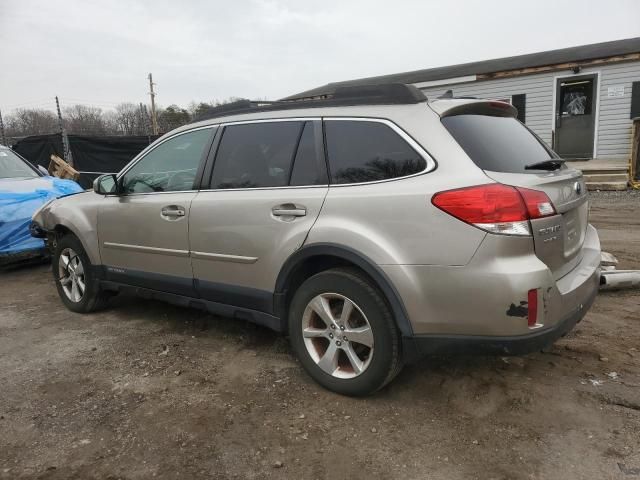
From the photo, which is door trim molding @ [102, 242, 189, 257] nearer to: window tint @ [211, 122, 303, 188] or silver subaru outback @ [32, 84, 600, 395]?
silver subaru outback @ [32, 84, 600, 395]

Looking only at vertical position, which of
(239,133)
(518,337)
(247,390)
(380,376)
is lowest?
(247,390)

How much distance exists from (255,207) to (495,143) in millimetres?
1523

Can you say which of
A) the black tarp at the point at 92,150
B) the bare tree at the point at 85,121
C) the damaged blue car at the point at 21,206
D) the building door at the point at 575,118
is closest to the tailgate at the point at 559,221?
the damaged blue car at the point at 21,206

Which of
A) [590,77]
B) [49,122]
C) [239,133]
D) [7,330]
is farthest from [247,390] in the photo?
[49,122]

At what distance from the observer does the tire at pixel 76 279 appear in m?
4.54

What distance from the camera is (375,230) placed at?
263cm

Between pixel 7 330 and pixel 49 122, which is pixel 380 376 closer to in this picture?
pixel 7 330

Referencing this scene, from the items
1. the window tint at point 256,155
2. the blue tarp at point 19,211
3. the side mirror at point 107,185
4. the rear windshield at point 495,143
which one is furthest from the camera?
the blue tarp at point 19,211

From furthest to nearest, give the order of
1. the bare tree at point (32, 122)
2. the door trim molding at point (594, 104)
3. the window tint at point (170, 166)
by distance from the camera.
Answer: the bare tree at point (32, 122) < the door trim molding at point (594, 104) < the window tint at point (170, 166)

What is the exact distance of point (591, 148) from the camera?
13727 mm

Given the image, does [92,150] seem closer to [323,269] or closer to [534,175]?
[323,269]

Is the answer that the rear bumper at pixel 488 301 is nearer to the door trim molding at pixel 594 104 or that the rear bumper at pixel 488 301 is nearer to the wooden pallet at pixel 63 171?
the wooden pallet at pixel 63 171

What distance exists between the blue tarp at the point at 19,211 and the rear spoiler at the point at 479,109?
5.75 metres

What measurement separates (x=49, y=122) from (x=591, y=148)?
98.5ft
